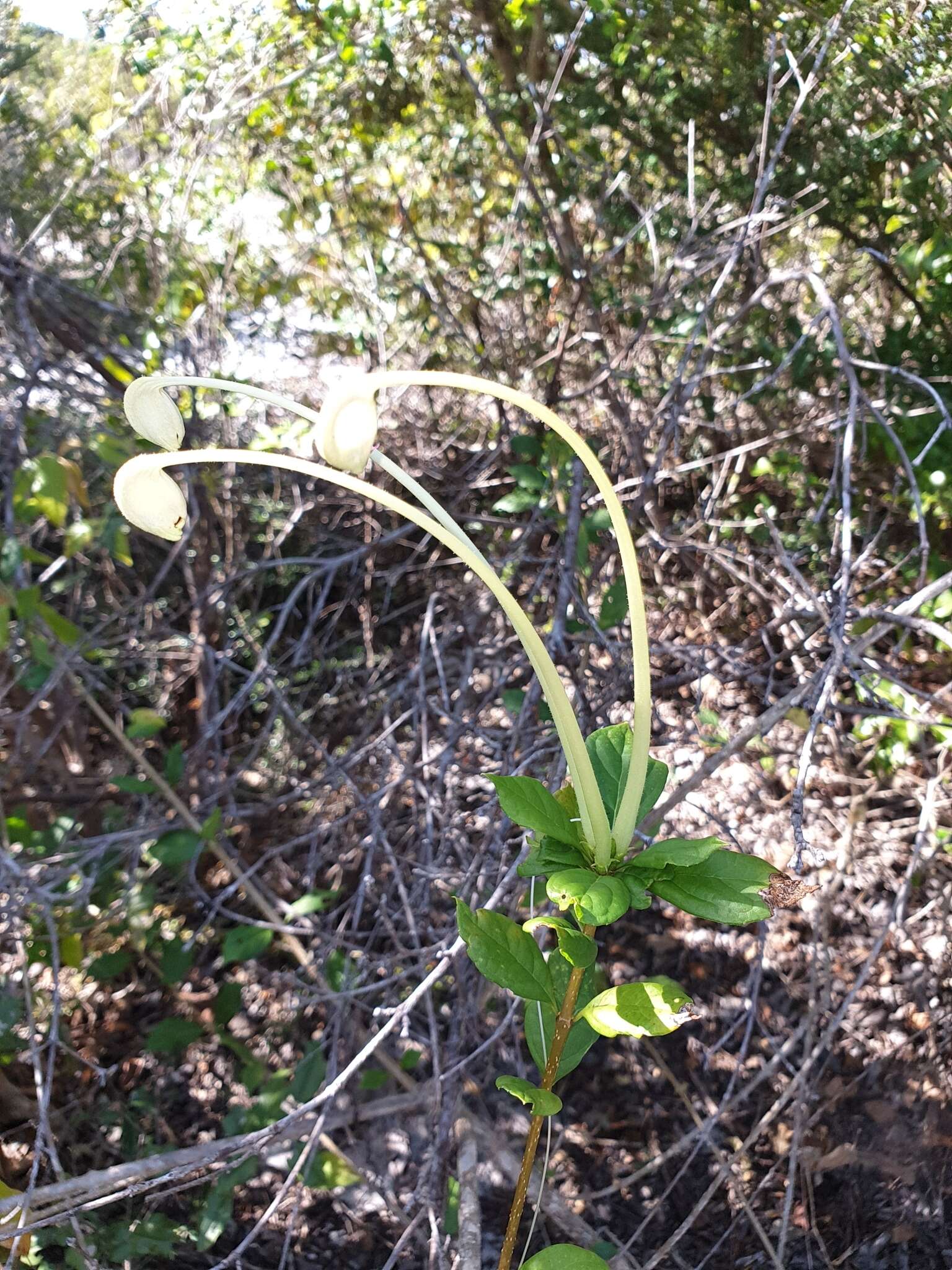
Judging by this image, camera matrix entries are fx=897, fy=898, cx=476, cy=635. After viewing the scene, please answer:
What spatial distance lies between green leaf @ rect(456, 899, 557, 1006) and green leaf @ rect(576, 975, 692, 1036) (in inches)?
2.2

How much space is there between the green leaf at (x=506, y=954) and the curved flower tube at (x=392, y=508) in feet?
0.46

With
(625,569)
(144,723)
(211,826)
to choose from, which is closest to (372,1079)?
(211,826)

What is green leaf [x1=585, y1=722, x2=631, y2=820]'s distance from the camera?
832mm

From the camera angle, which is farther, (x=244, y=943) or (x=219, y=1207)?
(x=244, y=943)

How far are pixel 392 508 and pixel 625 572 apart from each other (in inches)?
7.2

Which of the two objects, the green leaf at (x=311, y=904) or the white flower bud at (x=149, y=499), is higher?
the white flower bud at (x=149, y=499)

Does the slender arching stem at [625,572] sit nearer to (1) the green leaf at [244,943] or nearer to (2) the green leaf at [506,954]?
(2) the green leaf at [506,954]

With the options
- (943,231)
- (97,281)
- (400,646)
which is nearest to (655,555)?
(400,646)

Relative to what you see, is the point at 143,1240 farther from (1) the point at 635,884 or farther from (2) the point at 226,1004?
(1) the point at 635,884

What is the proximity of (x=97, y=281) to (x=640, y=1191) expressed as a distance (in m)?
2.39

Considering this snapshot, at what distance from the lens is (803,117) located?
5.75 ft

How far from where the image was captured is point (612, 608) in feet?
5.25

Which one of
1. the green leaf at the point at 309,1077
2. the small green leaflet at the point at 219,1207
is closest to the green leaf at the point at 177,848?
the green leaf at the point at 309,1077

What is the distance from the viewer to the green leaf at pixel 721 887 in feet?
2.26
